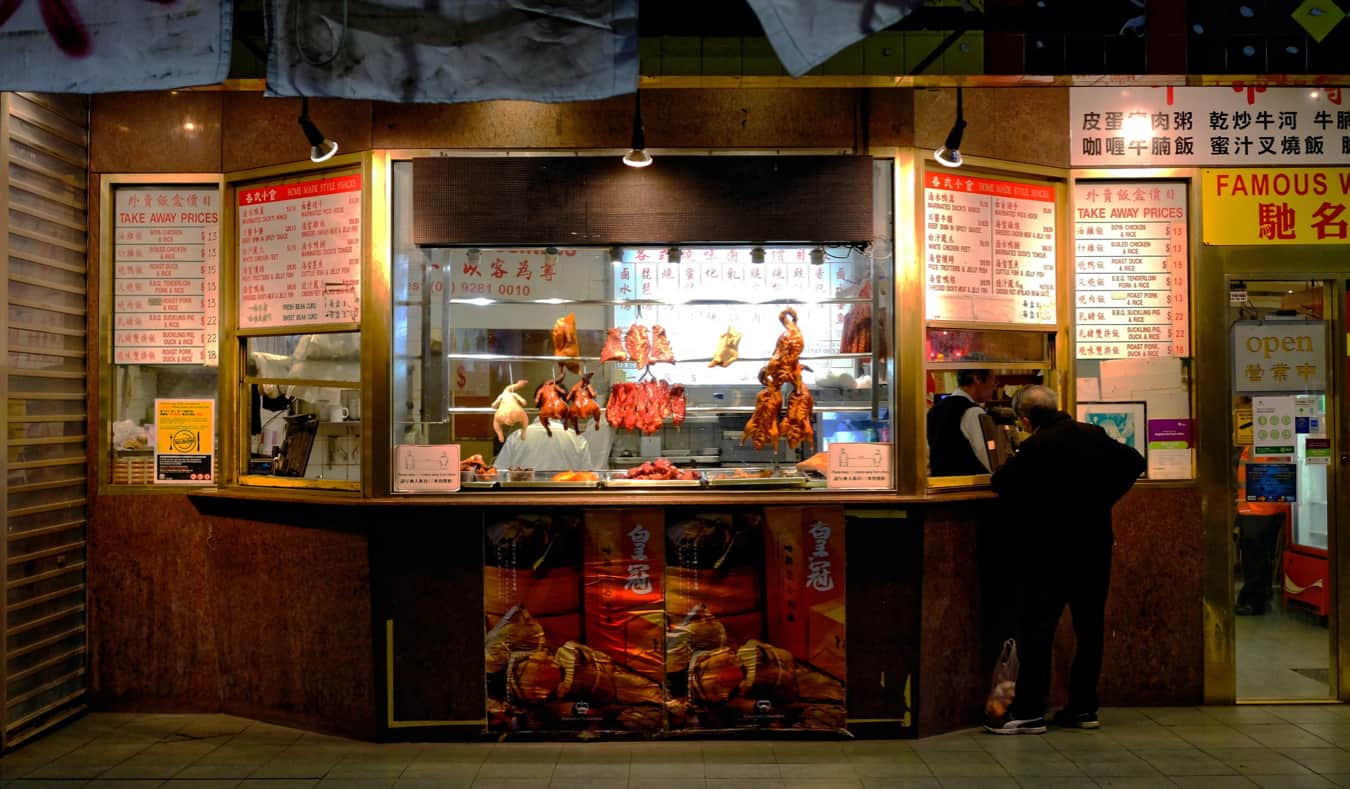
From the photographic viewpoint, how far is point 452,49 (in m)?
4.32

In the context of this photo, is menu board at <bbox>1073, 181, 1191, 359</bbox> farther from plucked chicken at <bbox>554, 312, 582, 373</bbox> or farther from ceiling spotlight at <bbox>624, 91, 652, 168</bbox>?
plucked chicken at <bbox>554, 312, 582, 373</bbox>

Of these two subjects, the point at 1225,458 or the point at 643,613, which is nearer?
the point at 643,613

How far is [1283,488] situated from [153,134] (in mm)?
7967

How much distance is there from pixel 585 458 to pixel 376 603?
2.34m

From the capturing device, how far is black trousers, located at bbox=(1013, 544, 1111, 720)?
18.9 feet

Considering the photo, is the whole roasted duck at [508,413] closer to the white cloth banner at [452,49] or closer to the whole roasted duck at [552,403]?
the whole roasted duck at [552,403]

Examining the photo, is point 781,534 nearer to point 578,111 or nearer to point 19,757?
point 578,111

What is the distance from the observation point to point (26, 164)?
18.9ft

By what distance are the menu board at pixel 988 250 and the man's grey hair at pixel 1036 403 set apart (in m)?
0.51

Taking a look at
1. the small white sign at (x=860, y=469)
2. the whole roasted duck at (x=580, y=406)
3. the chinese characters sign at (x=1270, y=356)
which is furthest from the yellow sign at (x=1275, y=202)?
the whole roasted duck at (x=580, y=406)

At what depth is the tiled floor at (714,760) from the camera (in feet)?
16.8

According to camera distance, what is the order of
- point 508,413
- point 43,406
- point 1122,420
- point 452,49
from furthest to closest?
point 508,413, point 1122,420, point 43,406, point 452,49

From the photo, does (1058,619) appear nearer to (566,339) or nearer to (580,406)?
(580,406)

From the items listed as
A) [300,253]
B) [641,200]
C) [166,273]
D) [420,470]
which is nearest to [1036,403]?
[641,200]
